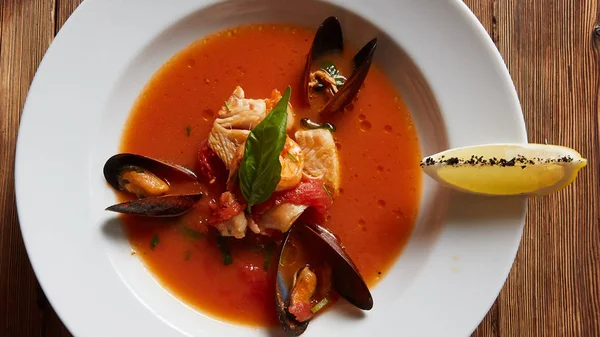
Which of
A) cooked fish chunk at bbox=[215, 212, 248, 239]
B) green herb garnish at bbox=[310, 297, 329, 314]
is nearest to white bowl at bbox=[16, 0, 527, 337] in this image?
green herb garnish at bbox=[310, 297, 329, 314]

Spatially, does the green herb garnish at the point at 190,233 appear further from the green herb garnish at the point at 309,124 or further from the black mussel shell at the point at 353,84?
the black mussel shell at the point at 353,84

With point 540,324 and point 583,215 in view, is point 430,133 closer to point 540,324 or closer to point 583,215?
point 583,215

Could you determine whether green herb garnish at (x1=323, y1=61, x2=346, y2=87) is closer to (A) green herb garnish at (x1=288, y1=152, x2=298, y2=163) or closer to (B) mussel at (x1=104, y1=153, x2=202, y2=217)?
(A) green herb garnish at (x1=288, y1=152, x2=298, y2=163)

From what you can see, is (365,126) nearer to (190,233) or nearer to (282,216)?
(282,216)

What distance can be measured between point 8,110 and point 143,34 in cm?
98

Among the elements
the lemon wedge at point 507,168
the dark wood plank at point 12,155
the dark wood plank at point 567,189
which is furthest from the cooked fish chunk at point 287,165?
the dark wood plank at point 567,189

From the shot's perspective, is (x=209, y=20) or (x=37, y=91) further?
(x=209, y=20)

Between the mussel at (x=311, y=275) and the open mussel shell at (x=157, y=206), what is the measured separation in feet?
2.09

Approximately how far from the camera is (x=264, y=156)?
2.62m

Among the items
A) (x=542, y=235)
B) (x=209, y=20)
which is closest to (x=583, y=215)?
(x=542, y=235)

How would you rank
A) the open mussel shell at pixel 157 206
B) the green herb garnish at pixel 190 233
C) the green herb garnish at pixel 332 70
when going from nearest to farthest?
the open mussel shell at pixel 157 206
the green herb garnish at pixel 190 233
the green herb garnish at pixel 332 70

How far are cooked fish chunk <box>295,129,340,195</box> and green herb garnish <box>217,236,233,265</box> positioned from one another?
653 mm

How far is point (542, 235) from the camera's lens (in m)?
3.15

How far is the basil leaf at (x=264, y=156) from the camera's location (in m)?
2.55
